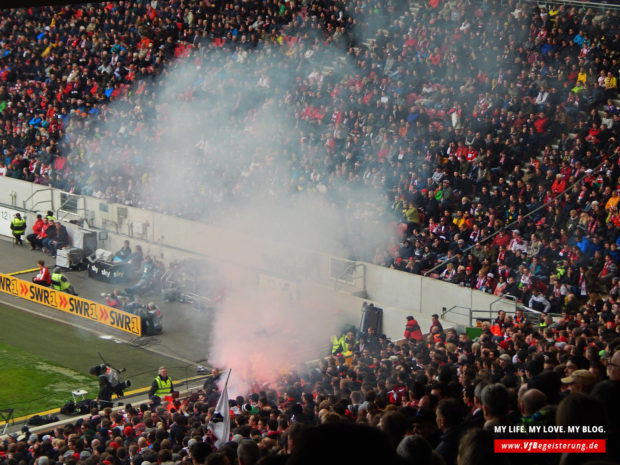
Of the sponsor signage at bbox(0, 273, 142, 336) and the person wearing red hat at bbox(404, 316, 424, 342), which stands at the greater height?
the sponsor signage at bbox(0, 273, 142, 336)

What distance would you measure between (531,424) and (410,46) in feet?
65.8

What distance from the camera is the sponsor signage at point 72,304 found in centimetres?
2080

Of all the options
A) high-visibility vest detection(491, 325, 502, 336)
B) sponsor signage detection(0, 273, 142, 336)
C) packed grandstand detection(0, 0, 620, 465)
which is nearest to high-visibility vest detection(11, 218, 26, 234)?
packed grandstand detection(0, 0, 620, 465)

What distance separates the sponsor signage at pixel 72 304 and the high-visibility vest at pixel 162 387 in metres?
4.59

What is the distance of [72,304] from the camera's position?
21844 mm

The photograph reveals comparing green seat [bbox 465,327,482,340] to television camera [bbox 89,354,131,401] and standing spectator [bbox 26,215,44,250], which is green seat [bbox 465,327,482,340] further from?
standing spectator [bbox 26,215,44,250]

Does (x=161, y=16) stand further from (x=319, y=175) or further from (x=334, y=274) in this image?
(x=334, y=274)

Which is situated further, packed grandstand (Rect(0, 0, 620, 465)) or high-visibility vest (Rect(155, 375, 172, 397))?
high-visibility vest (Rect(155, 375, 172, 397))

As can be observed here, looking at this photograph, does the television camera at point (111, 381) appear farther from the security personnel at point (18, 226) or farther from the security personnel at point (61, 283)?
the security personnel at point (18, 226)

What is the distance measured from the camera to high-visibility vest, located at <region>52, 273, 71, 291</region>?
22266 millimetres

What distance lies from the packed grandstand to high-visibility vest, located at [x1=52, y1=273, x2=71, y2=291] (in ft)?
14.3

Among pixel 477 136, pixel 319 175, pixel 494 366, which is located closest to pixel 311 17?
pixel 319 175

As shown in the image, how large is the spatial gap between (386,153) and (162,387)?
9.27 metres

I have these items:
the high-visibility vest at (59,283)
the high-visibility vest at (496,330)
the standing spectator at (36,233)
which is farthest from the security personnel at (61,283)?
the high-visibility vest at (496,330)
